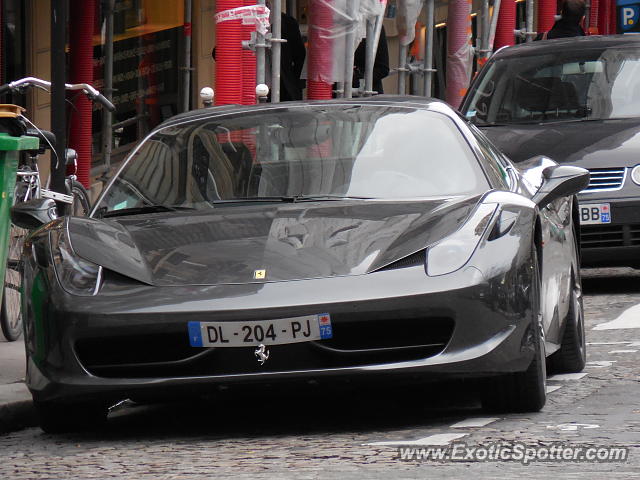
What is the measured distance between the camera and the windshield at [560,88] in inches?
502

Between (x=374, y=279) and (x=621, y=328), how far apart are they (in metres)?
4.24

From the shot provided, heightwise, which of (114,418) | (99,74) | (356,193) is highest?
(99,74)

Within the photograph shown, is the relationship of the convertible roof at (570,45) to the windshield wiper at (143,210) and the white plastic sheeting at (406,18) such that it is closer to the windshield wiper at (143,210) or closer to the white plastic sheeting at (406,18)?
the white plastic sheeting at (406,18)

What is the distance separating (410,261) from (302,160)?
1.14 meters

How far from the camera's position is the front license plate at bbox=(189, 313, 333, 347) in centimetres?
582

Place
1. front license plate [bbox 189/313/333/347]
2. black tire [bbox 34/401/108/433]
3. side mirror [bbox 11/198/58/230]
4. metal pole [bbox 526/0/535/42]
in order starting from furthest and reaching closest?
Answer: metal pole [bbox 526/0/535/42] → side mirror [bbox 11/198/58/230] → black tire [bbox 34/401/108/433] → front license plate [bbox 189/313/333/347]

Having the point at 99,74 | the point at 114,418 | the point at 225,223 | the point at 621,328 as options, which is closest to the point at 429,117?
the point at 225,223

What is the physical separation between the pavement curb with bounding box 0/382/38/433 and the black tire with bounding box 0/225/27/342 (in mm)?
2096

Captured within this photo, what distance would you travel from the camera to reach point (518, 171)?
7.73 m

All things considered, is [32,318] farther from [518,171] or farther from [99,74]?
[99,74]

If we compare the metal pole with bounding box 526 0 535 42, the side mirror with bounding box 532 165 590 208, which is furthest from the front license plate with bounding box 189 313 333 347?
the metal pole with bounding box 526 0 535 42

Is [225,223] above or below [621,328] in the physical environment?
above

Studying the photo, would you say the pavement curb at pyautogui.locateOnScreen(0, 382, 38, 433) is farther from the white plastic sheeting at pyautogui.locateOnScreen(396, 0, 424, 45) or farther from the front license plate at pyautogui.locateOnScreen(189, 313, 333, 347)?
the white plastic sheeting at pyautogui.locateOnScreen(396, 0, 424, 45)

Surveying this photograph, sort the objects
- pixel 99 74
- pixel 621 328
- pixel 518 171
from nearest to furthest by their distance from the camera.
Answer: pixel 518 171 → pixel 621 328 → pixel 99 74
